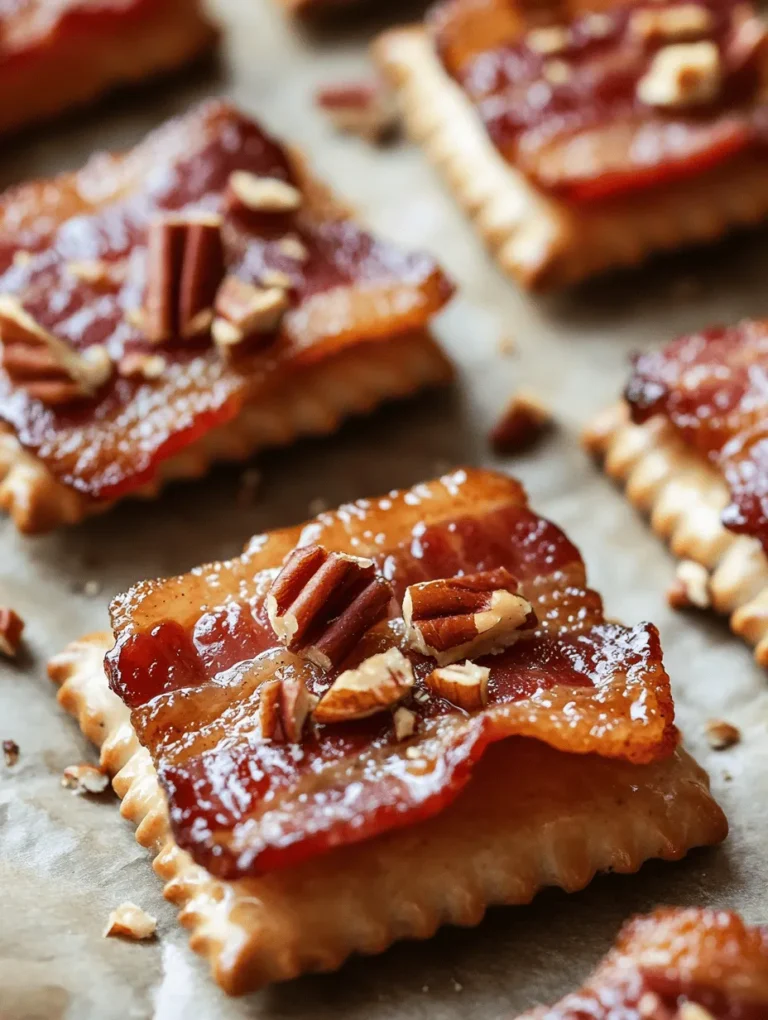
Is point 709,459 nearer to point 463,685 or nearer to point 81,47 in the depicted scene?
point 463,685

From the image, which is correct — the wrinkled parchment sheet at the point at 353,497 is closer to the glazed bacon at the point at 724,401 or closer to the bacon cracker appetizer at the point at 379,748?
the bacon cracker appetizer at the point at 379,748

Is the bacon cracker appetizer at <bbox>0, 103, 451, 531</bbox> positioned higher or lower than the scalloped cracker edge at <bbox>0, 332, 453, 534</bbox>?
higher

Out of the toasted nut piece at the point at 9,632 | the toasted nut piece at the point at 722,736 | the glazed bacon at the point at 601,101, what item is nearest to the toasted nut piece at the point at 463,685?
the toasted nut piece at the point at 722,736

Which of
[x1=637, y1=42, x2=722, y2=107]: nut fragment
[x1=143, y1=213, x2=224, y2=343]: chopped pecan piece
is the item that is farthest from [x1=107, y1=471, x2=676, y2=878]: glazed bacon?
[x1=637, y1=42, x2=722, y2=107]: nut fragment

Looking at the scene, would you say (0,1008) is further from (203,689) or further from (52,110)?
(52,110)

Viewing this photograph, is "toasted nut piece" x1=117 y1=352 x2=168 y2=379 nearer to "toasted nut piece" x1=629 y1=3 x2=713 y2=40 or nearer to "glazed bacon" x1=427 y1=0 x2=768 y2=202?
"glazed bacon" x1=427 y1=0 x2=768 y2=202

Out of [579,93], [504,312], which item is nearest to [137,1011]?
[504,312]
